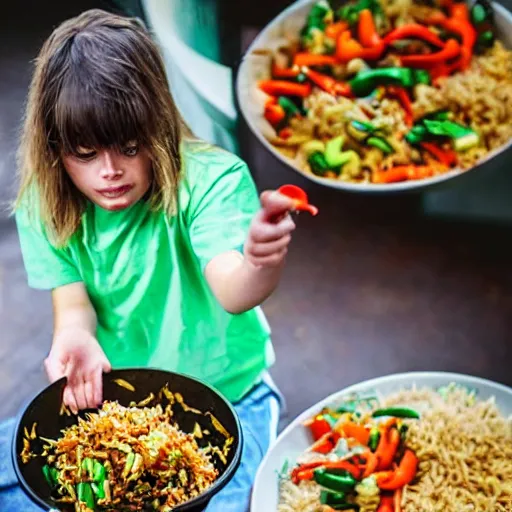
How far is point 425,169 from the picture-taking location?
0.98 metres

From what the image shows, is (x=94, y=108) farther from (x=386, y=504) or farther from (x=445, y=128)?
(x=386, y=504)

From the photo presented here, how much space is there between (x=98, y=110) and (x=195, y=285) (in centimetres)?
23

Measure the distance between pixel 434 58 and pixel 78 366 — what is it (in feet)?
1.84

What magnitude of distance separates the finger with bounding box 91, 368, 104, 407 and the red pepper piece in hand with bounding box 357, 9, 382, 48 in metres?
0.51

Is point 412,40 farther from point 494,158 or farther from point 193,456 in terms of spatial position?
point 193,456

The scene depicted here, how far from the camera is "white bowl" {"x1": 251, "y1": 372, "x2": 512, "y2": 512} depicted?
935 mm

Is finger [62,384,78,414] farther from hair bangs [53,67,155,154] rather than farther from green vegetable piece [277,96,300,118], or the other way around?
green vegetable piece [277,96,300,118]

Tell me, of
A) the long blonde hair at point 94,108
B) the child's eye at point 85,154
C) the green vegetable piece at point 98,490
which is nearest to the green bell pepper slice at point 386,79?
the long blonde hair at point 94,108

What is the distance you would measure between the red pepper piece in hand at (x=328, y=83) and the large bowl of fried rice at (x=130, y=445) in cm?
38

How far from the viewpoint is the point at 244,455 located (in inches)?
37.7

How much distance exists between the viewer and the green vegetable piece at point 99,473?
88cm

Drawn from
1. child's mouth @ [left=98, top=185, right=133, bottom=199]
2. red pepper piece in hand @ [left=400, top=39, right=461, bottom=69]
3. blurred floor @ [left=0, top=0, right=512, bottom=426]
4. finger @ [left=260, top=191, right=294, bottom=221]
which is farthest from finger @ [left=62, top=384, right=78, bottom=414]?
red pepper piece in hand @ [left=400, top=39, right=461, bottom=69]

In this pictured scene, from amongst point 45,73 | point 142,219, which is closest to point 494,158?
point 142,219

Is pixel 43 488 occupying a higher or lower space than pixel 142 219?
lower
